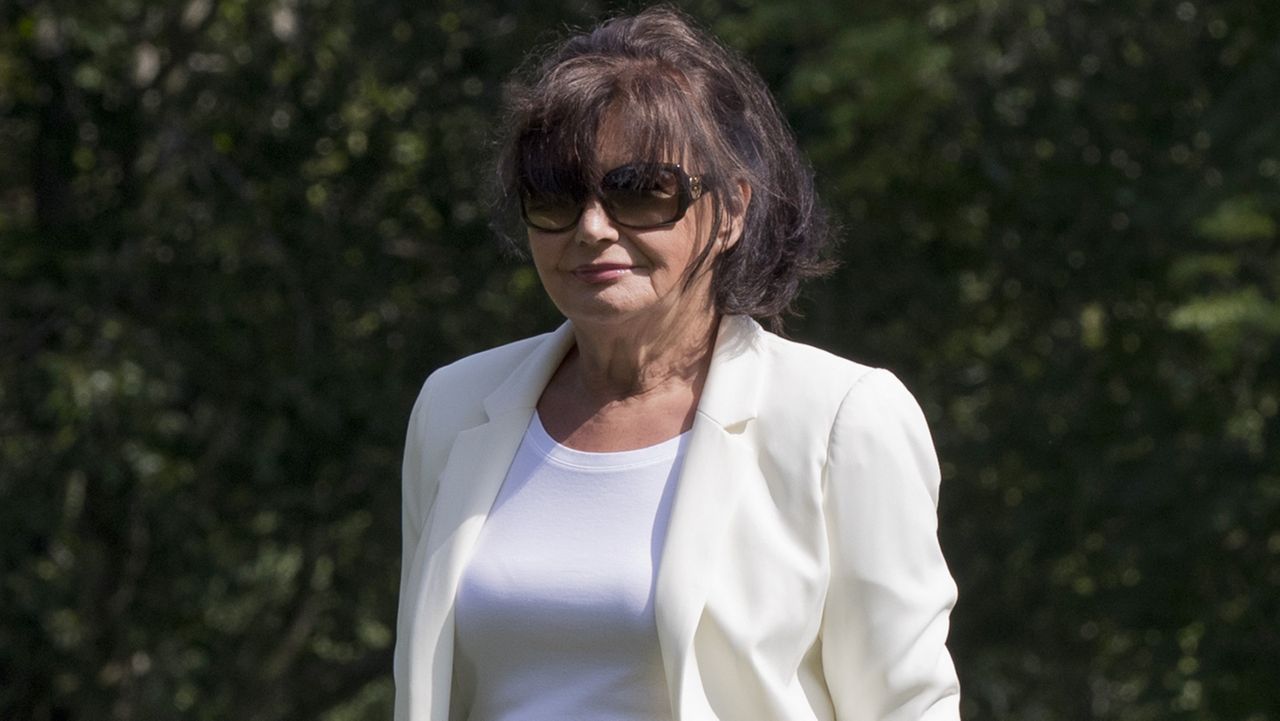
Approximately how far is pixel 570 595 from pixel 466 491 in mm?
235

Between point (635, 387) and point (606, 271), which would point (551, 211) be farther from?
point (635, 387)

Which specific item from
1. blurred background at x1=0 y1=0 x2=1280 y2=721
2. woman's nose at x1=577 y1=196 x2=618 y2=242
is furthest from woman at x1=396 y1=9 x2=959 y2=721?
blurred background at x1=0 y1=0 x2=1280 y2=721

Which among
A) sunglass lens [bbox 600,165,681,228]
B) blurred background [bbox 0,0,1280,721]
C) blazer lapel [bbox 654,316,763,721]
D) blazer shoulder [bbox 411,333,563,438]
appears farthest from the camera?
blurred background [bbox 0,0,1280,721]

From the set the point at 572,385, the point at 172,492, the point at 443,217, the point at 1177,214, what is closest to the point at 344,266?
the point at 443,217

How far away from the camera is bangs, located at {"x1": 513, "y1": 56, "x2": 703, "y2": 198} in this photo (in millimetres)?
2139

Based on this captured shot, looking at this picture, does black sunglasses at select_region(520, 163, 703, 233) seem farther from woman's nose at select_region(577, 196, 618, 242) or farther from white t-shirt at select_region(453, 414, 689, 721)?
white t-shirt at select_region(453, 414, 689, 721)

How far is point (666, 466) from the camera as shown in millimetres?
2123

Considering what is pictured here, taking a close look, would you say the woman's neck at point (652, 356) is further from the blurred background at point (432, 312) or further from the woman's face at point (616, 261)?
the blurred background at point (432, 312)

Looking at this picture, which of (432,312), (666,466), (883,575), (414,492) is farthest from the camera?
(432,312)

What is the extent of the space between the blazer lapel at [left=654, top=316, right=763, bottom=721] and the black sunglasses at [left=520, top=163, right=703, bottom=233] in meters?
0.18

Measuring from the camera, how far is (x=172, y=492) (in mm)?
6918

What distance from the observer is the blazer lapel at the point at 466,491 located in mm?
2135

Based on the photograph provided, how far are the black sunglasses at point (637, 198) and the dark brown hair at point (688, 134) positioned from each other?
→ 14mm

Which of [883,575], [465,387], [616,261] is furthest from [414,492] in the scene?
[883,575]
